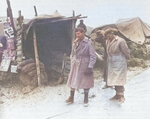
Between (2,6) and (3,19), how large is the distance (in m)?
0.36

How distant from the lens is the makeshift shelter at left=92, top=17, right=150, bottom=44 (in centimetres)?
304

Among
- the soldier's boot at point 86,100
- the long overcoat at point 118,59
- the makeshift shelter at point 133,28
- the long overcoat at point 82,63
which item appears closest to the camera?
the long overcoat at point 118,59

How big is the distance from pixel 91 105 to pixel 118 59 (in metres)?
0.93

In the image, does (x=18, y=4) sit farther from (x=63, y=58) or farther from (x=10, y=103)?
(x=10, y=103)

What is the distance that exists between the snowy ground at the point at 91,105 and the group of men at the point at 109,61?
0.16 meters

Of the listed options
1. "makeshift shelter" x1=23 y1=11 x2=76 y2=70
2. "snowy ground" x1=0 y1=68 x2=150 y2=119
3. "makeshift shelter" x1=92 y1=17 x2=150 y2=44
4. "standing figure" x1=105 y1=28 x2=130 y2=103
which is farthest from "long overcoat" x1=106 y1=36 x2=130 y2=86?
"makeshift shelter" x1=23 y1=11 x2=76 y2=70

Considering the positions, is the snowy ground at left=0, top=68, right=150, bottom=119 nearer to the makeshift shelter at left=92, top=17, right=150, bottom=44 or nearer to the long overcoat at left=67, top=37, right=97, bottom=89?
the long overcoat at left=67, top=37, right=97, bottom=89

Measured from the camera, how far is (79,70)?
2.63 meters

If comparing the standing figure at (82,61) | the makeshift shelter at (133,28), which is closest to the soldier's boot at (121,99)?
the standing figure at (82,61)

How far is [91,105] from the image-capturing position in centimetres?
274

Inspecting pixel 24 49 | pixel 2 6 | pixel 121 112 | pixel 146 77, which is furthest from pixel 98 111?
pixel 2 6

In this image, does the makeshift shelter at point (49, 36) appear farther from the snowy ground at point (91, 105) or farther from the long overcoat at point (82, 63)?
the snowy ground at point (91, 105)

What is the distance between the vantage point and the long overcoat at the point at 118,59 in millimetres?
2463

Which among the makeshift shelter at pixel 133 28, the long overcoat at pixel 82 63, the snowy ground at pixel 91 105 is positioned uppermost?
the makeshift shelter at pixel 133 28
